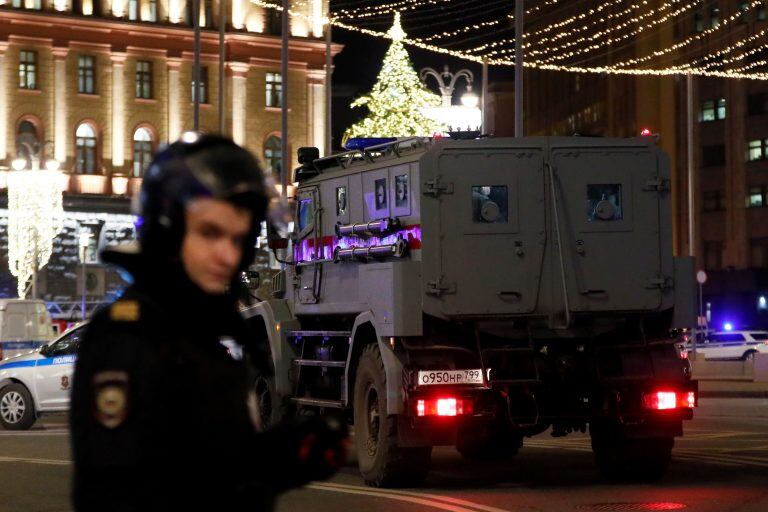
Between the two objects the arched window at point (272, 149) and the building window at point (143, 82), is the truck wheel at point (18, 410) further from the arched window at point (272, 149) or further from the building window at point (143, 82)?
the arched window at point (272, 149)

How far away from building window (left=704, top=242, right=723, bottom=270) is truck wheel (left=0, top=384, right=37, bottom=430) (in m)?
67.7

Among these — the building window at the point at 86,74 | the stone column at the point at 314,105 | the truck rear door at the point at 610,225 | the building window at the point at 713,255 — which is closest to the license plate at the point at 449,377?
the truck rear door at the point at 610,225

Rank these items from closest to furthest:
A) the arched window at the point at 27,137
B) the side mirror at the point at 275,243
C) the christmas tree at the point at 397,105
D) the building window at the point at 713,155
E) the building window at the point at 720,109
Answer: the side mirror at the point at 275,243 → the christmas tree at the point at 397,105 → the arched window at the point at 27,137 → the building window at the point at 720,109 → the building window at the point at 713,155

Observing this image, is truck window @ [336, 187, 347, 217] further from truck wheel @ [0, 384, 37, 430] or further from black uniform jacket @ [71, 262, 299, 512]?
black uniform jacket @ [71, 262, 299, 512]

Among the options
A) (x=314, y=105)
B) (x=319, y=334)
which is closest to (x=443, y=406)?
(x=319, y=334)

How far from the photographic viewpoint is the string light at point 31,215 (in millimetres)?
62281

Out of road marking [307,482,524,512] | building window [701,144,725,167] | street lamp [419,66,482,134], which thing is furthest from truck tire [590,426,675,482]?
building window [701,144,725,167]

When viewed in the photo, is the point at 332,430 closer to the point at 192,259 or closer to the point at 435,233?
the point at 192,259

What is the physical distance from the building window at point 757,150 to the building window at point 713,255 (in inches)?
194

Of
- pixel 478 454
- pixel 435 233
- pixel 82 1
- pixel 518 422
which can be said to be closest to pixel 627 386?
pixel 518 422

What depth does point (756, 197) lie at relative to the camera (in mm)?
86500

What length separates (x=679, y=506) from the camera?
42.5 ft

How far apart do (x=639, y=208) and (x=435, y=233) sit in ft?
6.26

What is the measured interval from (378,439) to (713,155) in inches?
3050
